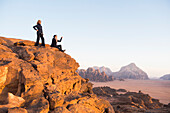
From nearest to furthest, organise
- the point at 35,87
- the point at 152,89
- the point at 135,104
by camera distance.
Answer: the point at 35,87 → the point at 135,104 → the point at 152,89

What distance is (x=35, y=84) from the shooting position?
210 inches

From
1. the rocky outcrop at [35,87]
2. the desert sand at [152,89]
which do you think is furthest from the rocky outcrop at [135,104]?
the desert sand at [152,89]

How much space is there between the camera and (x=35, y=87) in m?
5.24

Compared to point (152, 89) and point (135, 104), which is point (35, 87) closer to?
point (135, 104)

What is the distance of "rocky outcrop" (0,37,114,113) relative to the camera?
14.2ft

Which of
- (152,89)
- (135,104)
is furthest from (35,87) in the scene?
(152,89)

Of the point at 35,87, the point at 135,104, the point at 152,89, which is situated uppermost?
the point at 35,87

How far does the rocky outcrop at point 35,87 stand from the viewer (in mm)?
4316

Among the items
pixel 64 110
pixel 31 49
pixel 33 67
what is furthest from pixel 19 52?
pixel 64 110

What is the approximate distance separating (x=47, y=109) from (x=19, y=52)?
180 inches

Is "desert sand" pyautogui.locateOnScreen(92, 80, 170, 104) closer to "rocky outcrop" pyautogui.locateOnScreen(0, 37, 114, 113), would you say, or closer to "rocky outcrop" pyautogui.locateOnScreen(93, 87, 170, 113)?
"rocky outcrop" pyautogui.locateOnScreen(93, 87, 170, 113)

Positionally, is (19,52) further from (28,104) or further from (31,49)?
(28,104)

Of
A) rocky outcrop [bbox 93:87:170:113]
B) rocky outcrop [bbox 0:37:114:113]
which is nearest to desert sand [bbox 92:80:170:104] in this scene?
rocky outcrop [bbox 93:87:170:113]

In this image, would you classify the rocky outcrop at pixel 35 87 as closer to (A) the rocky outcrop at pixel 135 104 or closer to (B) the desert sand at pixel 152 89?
(A) the rocky outcrop at pixel 135 104
